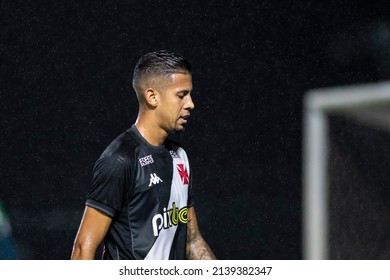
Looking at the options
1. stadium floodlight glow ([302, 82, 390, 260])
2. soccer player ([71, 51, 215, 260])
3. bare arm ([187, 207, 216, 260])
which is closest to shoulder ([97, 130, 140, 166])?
soccer player ([71, 51, 215, 260])

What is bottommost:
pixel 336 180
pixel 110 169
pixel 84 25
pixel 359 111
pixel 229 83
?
pixel 110 169

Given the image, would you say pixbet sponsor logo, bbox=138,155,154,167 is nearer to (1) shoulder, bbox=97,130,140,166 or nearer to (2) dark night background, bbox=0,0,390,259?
(1) shoulder, bbox=97,130,140,166

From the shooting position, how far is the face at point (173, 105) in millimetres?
3460

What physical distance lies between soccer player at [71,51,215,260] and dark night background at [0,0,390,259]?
8.24ft

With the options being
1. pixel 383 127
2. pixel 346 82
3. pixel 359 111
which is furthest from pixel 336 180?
pixel 346 82

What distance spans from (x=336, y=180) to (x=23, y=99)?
94.5 inches

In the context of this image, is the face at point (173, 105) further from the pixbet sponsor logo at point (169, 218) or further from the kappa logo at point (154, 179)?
the pixbet sponsor logo at point (169, 218)

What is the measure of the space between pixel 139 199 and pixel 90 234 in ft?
0.87

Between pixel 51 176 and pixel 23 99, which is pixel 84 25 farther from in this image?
pixel 51 176

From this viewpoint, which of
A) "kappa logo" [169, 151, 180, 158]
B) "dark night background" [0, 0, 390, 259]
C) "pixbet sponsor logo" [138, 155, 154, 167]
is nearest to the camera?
"pixbet sponsor logo" [138, 155, 154, 167]

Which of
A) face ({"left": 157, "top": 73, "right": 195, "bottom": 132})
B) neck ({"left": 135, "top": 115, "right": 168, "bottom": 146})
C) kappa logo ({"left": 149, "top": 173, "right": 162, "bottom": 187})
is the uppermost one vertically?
face ({"left": 157, "top": 73, "right": 195, "bottom": 132})

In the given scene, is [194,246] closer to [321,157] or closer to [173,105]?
A: [173,105]

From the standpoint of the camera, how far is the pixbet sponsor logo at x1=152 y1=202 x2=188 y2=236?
340 centimetres

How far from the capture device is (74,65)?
238 inches
